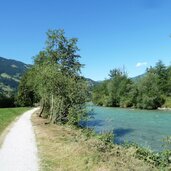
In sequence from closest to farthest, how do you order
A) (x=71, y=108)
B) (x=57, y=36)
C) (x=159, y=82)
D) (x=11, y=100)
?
(x=71, y=108) < (x=57, y=36) < (x=11, y=100) < (x=159, y=82)

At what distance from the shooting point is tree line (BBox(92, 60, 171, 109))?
11969 centimetres

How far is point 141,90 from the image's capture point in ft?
411

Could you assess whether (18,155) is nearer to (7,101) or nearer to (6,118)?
(6,118)

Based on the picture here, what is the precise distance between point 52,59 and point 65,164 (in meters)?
36.7

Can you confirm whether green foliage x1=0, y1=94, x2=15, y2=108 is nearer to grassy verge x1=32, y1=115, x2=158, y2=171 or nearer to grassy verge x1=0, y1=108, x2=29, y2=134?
grassy verge x1=0, y1=108, x2=29, y2=134

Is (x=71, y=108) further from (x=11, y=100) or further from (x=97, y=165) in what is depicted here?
(x=11, y=100)

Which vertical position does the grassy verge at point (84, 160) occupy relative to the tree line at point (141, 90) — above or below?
below

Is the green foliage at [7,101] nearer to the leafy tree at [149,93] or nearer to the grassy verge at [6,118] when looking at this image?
the leafy tree at [149,93]

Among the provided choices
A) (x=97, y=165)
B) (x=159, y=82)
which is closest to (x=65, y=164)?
(x=97, y=165)

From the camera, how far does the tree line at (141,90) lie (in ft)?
393

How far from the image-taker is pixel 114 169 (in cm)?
1430

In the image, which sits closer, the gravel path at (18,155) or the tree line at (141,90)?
the gravel path at (18,155)

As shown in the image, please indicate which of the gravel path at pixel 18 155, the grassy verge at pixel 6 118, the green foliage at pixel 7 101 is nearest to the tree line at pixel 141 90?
the green foliage at pixel 7 101

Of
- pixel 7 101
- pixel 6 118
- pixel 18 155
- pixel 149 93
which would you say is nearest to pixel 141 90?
pixel 149 93
